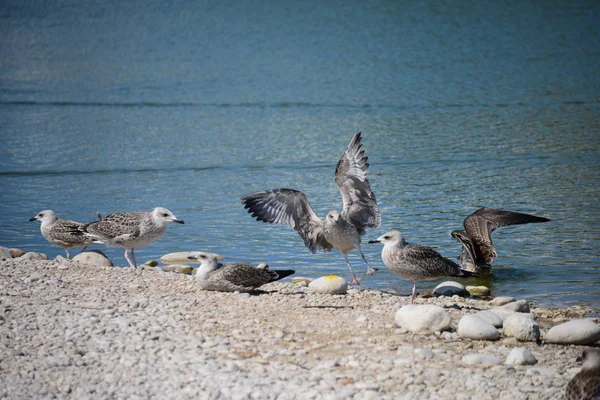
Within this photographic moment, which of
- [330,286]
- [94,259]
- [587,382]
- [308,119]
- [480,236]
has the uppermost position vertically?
[308,119]

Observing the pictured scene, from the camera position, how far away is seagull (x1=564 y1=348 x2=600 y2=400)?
17.8ft

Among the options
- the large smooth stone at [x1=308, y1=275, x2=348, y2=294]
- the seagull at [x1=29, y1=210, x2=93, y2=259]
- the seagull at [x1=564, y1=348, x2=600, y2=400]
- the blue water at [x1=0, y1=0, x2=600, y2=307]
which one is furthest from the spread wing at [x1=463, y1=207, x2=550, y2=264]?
the seagull at [x1=564, y1=348, x2=600, y2=400]

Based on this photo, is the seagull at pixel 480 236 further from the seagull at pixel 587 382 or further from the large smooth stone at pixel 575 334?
the seagull at pixel 587 382

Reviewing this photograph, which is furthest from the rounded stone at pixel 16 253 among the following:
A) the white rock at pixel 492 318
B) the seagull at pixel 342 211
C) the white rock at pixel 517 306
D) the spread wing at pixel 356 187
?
the white rock at pixel 492 318

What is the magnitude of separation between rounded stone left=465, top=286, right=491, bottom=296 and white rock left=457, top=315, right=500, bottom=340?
2.49m

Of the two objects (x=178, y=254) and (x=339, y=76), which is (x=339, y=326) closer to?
Result: (x=178, y=254)

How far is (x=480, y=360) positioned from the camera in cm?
643

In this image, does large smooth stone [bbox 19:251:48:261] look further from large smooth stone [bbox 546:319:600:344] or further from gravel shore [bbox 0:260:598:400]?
large smooth stone [bbox 546:319:600:344]

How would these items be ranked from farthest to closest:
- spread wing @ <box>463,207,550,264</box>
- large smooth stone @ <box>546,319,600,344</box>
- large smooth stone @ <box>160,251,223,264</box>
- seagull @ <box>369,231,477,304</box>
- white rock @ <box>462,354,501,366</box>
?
large smooth stone @ <box>160,251,223,264</box> < spread wing @ <box>463,207,550,264</box> < seagull @ <box>369,231,477,304</box> < large smooth stone @ <box>546,319,600,344</box> < white rock @ <box>462,354,501,366</box>

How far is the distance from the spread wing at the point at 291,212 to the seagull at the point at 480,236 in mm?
1592

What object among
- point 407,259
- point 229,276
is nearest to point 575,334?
point 407,259

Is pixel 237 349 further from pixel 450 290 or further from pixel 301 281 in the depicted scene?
pixel 450 290

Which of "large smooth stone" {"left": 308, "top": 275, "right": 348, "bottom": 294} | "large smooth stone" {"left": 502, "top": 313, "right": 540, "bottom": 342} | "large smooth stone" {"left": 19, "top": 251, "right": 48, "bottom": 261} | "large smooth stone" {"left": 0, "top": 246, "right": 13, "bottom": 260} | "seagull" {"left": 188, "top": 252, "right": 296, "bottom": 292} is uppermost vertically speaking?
"large smooth stone" {"left": 0, "top": 246, "right": 13, "bottom": 260}

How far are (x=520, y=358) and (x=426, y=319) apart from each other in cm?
103
